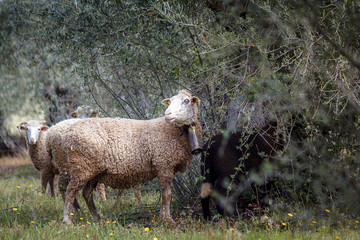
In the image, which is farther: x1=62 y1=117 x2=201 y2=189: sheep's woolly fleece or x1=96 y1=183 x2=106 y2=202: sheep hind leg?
x1=96 y1=183 x2=106 y2=202: sheep hind leg

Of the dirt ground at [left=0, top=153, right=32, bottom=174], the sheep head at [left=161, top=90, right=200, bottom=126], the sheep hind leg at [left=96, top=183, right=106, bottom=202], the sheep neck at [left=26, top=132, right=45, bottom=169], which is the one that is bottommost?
the dirt ground at [left=0, top=153, right=32, bottom=174]

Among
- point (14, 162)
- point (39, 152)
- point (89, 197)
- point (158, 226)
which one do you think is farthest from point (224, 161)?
point (14, 162)

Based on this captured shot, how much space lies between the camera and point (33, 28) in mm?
12586

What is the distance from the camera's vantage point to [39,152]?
7.90 m

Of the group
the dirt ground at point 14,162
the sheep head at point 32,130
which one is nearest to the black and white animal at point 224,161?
the sheep head at point 32,130

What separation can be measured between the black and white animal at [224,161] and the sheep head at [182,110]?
0.40 metres

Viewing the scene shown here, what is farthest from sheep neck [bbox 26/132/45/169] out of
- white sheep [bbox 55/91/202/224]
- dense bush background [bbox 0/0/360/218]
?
white sheep [bbox 55/91/202/224]

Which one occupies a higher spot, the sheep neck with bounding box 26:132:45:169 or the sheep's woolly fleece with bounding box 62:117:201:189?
the sheep's woolly fleece with bounding box 62:117:201:189

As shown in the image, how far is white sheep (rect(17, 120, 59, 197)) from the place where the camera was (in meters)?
7.69

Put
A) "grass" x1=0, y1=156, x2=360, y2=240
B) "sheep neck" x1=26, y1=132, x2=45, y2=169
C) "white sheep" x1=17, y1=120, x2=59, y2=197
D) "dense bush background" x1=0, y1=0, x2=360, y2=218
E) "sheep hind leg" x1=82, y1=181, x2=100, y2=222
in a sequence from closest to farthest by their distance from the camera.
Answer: "grass" x1=0, y1=156, x2=360, y2=240 < "dense bush background" x1=0, y1=0, x2=360, y2=218 < "sheep hind leg" x1=82, y1=181, x2=100, y2=222 < "white sheep" x1=17, y1=120, x2=59, y2=197 < "sheep neck" x1=26, y1=132, x2=45, y2=169

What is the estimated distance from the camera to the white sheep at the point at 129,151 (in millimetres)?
5020

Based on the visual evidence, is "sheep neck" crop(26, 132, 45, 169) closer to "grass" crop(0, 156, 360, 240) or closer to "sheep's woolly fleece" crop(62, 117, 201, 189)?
"grass" crop(0, 156, 360, 240)

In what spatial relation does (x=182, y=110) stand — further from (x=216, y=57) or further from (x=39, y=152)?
(x=39, y=152)

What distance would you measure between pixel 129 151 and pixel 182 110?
0.84 metres
